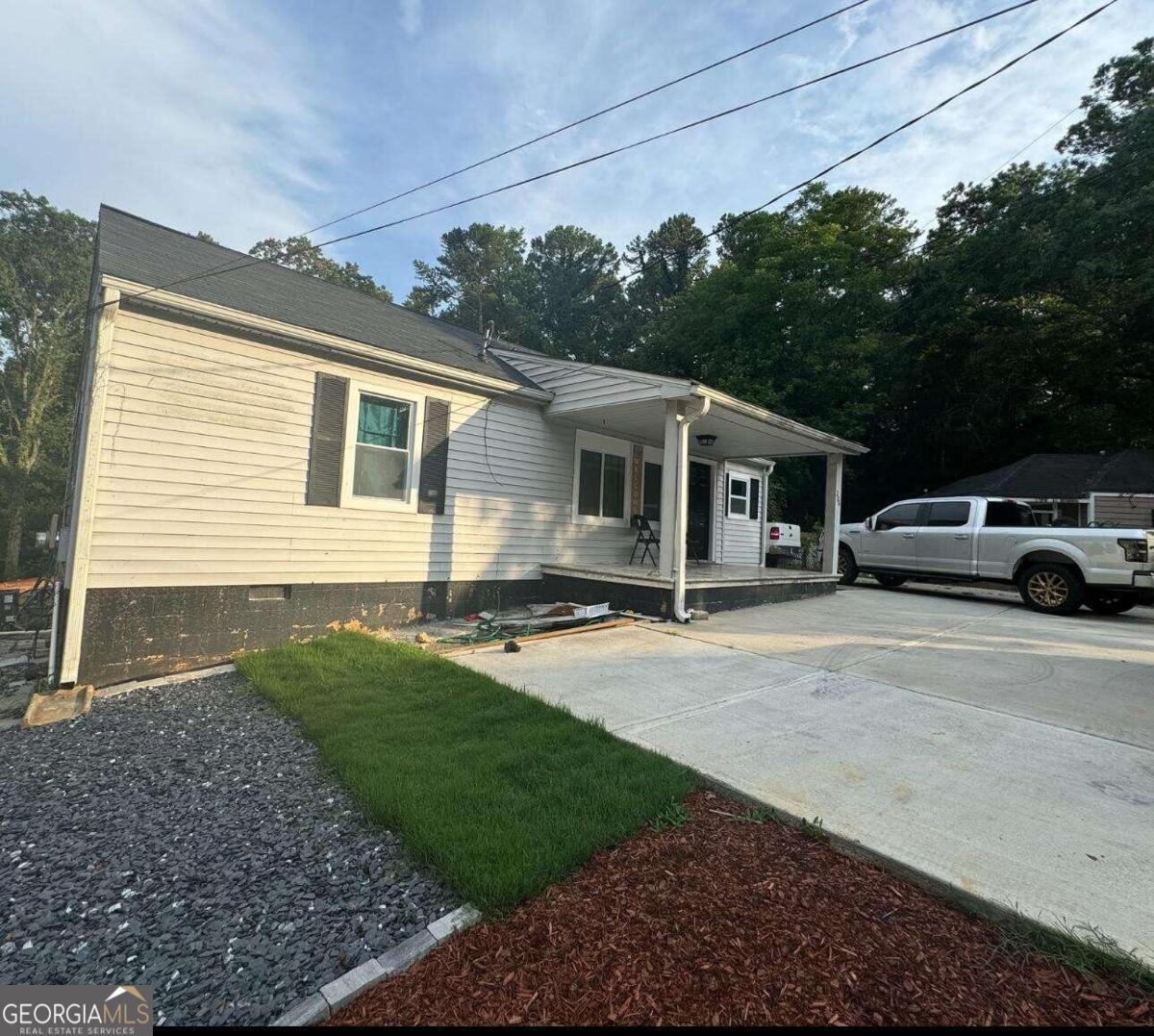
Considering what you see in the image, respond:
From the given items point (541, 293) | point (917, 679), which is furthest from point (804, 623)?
point (541, 293)

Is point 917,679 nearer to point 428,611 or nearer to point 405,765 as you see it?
point 405,765

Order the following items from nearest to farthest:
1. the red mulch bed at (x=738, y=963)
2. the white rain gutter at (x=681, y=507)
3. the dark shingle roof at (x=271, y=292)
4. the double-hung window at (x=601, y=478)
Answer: the red mulch bed at (x=738, y=963) < the dark shingle roof at (x=271, y=292) < the white rain gutter at (x=681, y=507) < the double-hung window at (x=601, y=478)

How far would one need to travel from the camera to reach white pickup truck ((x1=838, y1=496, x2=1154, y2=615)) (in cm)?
758

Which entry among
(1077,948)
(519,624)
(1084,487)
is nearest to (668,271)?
(1084,487)

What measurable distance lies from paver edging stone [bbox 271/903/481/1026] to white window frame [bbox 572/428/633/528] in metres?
6.78

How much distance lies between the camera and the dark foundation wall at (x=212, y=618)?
15.7 feet

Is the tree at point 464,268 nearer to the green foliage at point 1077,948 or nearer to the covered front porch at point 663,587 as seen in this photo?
the covered front porch at point 663,587

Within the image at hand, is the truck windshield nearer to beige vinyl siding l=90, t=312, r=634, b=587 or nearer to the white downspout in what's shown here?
the white downspout

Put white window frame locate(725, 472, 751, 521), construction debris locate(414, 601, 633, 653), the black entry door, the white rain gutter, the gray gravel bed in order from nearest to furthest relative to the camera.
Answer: the gray gravel bed
construction debris locate(414, 601, 633, 653)
the white rain gutter
the black entry door
white window frame locate(725, 472, 751, 521)

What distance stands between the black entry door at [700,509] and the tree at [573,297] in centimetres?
1809

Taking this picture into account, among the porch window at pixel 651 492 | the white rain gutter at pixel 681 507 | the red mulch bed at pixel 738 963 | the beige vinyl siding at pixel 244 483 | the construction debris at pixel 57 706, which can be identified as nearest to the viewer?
the red mulch bed at pixel 738 963

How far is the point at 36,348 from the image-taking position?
81.3ft

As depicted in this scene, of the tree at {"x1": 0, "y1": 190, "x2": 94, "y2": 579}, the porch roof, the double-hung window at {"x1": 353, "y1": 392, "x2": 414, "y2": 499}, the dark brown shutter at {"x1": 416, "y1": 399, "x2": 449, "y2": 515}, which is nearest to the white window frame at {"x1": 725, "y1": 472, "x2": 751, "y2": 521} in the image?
the porch roof

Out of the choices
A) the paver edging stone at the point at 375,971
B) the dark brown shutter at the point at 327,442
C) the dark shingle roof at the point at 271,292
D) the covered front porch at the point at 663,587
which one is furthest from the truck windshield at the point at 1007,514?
the paver edging stone at the point at 375,971
